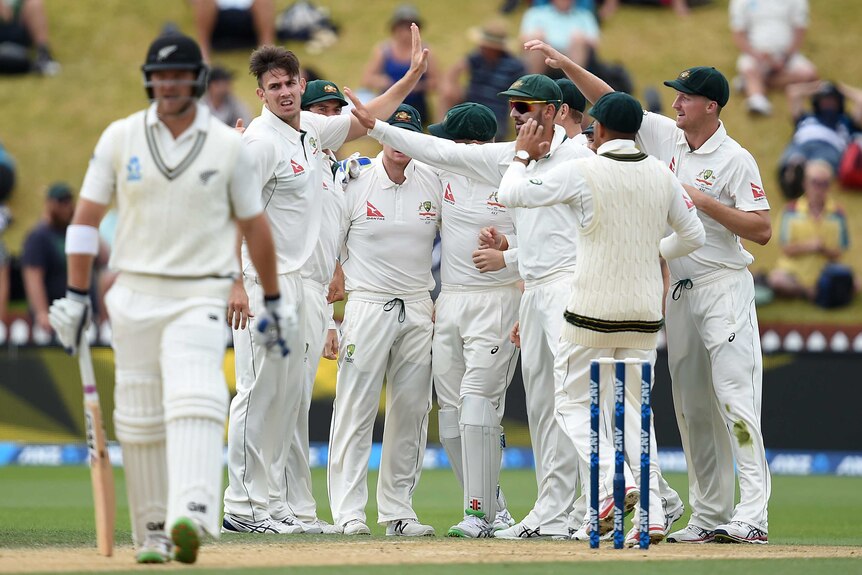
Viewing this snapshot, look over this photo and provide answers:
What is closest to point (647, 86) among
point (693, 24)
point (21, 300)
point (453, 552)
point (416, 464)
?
point (693, 24)

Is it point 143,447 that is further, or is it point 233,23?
point 233,23

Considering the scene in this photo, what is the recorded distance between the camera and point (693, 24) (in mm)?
21703

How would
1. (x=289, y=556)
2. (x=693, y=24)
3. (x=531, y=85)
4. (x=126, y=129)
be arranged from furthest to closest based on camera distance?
1. (x=693, y=24)
2. (x=531, y=85)
3. (x=289, y=556)
4. (x=126, y=129)

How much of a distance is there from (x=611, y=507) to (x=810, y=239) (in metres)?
10.3

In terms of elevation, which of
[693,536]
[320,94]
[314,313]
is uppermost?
[320,94]

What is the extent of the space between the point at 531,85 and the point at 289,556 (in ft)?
10.0

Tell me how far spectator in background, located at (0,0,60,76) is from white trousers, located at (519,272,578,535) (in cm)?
1291

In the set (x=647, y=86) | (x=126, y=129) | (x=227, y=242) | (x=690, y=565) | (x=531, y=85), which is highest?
(x=647, y=86)

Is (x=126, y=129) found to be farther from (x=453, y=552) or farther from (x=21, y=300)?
(x=21, y=300)

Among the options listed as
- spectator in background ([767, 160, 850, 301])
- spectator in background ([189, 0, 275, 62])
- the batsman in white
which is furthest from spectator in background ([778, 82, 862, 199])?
the batsman in white

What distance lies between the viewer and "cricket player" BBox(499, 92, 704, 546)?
723 centimetres

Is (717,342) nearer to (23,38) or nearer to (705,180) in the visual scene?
(705,180)

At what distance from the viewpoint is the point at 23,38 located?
20109mm

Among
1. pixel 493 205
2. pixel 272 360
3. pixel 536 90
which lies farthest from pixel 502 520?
pixel 536 90
